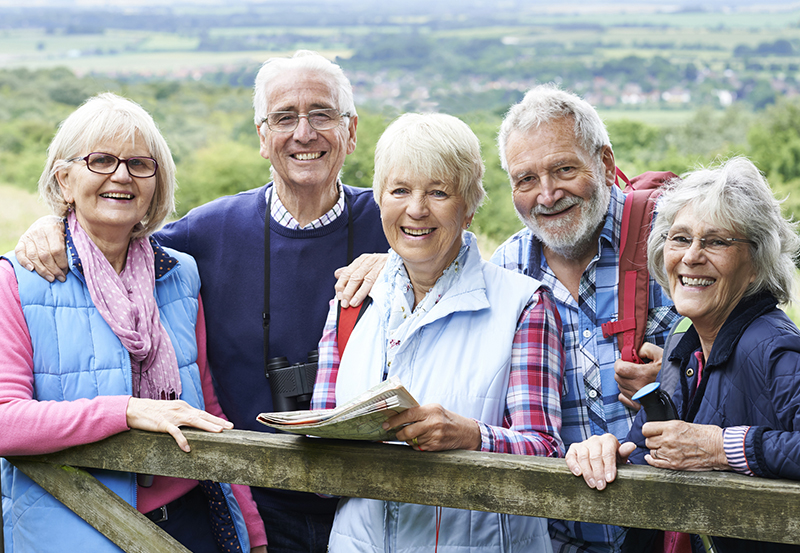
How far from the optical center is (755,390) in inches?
79.0

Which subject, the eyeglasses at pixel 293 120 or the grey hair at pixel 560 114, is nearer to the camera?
the grey hair at pixel 560 114

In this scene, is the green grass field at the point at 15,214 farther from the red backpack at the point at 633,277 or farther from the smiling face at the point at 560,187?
the red backpack at the point at 633,277

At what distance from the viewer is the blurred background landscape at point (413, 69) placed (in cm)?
3756

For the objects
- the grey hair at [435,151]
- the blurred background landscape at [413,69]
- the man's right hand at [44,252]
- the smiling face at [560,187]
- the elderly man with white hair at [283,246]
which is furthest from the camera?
the blurred background landscape at [413,69]

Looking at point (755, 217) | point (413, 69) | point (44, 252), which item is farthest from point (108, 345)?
point (413, 69)

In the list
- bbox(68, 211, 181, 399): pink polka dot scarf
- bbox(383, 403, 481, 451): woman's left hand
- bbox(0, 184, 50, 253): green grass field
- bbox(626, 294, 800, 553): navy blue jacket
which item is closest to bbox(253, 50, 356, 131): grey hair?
bbox(68, 211, 181, 399): pink polka dot scarf

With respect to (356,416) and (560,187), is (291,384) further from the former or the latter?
(560,187)

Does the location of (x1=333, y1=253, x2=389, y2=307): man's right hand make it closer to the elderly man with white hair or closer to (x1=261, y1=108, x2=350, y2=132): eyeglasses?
the elderly man with white hair

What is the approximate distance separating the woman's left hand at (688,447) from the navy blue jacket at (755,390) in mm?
76

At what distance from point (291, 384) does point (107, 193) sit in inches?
39.0

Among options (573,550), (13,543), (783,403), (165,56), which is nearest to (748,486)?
(783,403)

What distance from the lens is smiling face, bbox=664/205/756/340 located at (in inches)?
86.7

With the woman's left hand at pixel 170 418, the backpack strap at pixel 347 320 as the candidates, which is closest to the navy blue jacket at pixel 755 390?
the backpack strap at pixel 347 320

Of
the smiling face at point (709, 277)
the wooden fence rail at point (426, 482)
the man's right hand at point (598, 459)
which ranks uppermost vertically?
the smiling face at point (709, 277)
